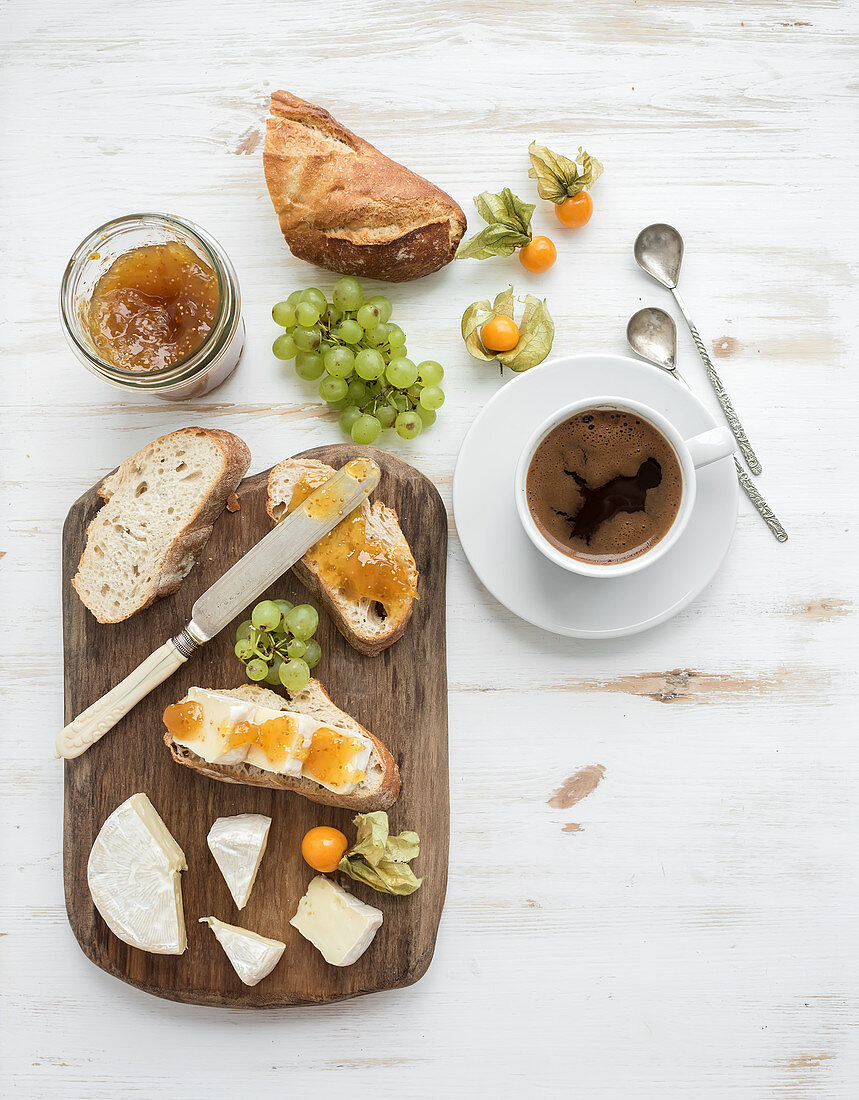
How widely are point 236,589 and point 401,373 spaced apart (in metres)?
0.54

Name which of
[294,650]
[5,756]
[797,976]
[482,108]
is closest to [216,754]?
[294,650]

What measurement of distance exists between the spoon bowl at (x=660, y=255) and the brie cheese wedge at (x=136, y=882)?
1532mm

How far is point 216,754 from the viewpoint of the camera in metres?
1.45

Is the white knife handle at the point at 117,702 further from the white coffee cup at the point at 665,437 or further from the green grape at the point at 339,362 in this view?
the white coffee cup at the point at 665,437

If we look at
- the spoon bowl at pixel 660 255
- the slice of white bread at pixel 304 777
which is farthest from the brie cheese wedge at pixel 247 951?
the spoon bowl at pixel 660 255

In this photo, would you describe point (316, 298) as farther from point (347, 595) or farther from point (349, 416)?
point (347, 595)

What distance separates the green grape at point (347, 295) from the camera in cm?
158

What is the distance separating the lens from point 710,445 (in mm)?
1376

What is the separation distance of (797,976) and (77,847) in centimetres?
155

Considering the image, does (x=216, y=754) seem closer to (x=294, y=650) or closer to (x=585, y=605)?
(x=294, y=650)

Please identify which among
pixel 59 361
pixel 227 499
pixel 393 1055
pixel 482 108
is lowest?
pixel 393 1055

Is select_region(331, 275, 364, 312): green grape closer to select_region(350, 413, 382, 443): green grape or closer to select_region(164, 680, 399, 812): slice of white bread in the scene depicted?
select_region(350, 413, 382, 443): green grape

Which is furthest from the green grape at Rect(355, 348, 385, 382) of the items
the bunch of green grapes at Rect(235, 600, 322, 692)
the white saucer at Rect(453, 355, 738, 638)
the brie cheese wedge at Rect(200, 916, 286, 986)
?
the brie cheese wedge at Rect(200, 916, 286, 986)

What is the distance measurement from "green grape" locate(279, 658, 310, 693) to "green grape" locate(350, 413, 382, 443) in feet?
1.52
